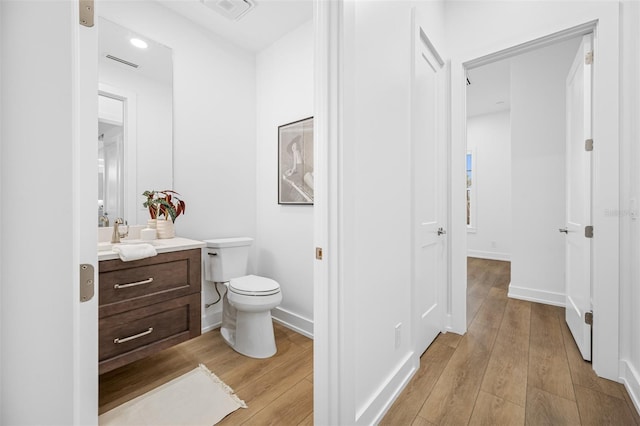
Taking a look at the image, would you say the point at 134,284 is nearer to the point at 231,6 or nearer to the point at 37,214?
the point at 37,214

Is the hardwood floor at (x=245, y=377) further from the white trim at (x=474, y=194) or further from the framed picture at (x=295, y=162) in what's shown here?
the white trim at (x=474, y=194)

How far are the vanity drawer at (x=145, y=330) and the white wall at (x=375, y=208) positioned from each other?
1175mm

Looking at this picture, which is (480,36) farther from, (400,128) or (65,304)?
(65,304)

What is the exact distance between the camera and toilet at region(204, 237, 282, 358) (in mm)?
1967

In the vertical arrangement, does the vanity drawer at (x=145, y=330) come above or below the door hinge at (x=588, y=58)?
below

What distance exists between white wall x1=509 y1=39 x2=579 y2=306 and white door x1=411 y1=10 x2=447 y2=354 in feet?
5.21

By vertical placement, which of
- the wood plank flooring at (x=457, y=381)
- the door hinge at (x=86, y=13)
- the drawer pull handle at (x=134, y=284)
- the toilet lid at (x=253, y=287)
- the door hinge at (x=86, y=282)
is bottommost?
the wood plank flooring at (x=457, y=381)

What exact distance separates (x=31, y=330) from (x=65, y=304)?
0.17 feet

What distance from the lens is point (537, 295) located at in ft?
10.0

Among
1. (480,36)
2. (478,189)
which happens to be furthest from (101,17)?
(478,189)

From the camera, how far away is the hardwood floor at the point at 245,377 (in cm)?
146

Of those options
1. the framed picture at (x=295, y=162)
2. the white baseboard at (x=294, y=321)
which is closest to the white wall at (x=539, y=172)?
the white baseboard at (x=294, y=321)

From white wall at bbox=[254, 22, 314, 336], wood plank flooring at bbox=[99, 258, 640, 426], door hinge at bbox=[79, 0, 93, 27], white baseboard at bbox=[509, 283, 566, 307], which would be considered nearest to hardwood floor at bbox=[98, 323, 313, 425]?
wood plank flooring at bbox=[99, 258, 640, 426]

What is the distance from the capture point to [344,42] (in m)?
1.11
